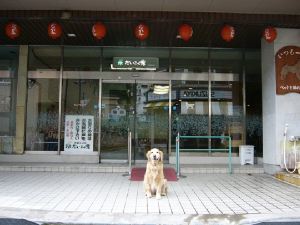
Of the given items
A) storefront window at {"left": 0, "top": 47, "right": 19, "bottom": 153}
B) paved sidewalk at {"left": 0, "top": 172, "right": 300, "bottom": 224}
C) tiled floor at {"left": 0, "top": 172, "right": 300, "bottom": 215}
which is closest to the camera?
paved sidewalk at {"left": 0, "top": 172, "right": 300, "bottom": 224}

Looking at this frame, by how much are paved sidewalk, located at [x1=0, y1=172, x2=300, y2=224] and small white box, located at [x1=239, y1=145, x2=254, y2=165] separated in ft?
6.34

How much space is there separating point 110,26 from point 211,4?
107 inches

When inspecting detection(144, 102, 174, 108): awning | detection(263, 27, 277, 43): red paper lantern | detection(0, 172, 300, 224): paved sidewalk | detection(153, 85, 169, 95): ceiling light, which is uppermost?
detection(263, 27, 277, 43): red paper lantern

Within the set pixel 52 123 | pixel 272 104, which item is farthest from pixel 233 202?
pixel 52 123

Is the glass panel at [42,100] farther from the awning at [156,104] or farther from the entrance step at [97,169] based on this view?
the awning at [156,104]

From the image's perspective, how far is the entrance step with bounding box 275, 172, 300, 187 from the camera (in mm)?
8398

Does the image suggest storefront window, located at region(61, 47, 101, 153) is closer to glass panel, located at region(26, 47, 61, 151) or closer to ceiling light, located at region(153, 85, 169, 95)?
glass panel, located at region(26, 47, 61, 151)

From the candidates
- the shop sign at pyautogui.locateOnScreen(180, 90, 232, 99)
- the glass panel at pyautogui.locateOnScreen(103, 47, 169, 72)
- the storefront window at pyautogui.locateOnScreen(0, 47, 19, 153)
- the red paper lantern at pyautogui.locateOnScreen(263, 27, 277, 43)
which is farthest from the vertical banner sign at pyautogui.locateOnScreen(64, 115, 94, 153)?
the red paper lantern at pyautogui.locateOnScreen(263, 27, 277, 43)

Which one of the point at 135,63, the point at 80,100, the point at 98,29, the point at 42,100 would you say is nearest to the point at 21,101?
the point at 42,100

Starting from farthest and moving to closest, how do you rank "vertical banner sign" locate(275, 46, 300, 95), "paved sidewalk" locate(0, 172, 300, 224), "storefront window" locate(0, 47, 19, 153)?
"storefront window" locate(0, 47, 19, 153) → "vertical banner sign" locate(275, 46, 300, 95) → "paved sidewalk" locate(0, 172, 300, 224)

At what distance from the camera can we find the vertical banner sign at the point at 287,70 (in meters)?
9.69

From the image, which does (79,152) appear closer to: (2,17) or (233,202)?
(2,17)

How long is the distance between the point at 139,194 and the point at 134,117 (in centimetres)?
502

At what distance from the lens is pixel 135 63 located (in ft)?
39.1
